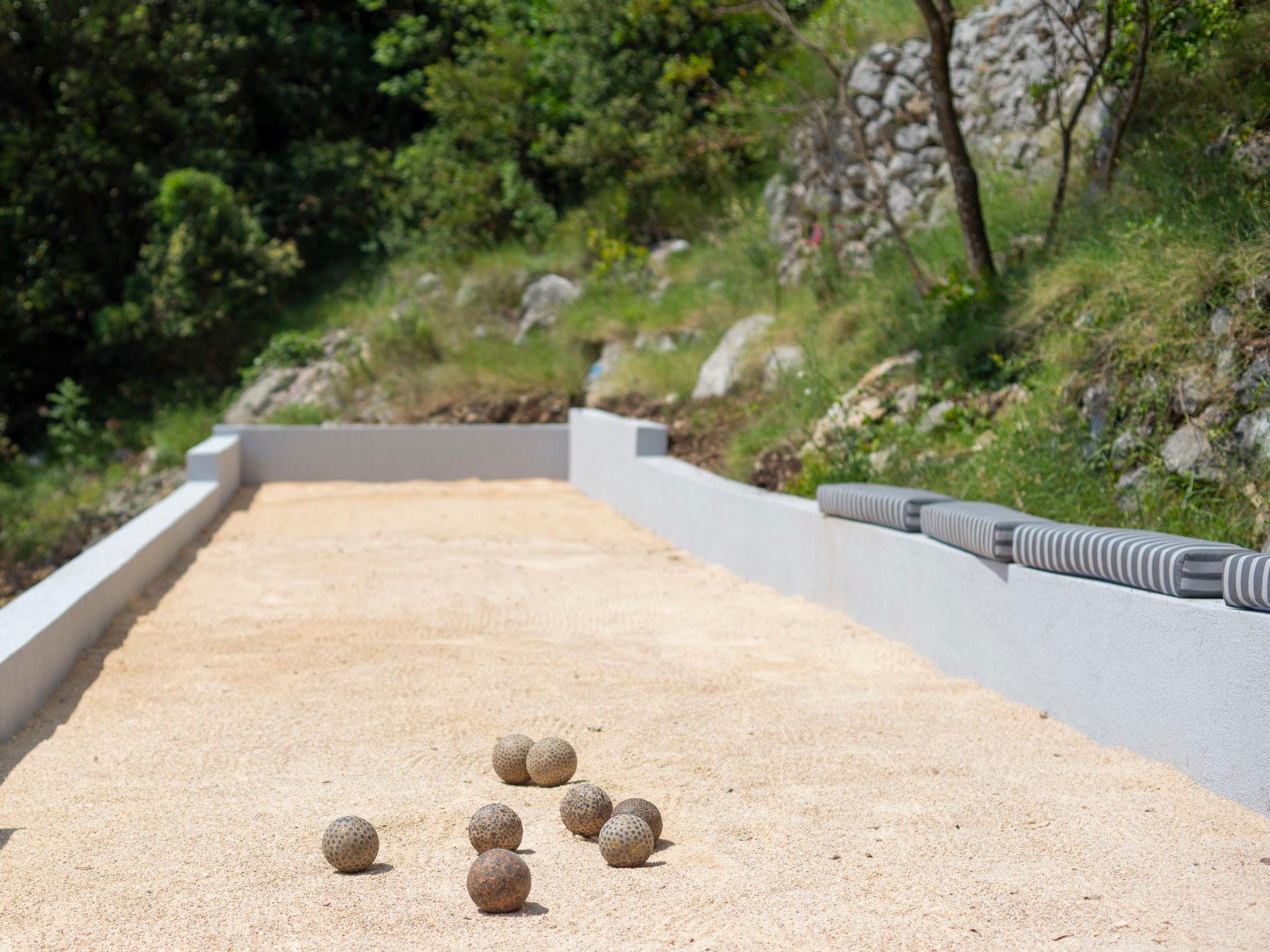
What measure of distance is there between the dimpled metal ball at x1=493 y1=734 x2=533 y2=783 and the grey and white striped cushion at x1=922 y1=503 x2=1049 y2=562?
206cm

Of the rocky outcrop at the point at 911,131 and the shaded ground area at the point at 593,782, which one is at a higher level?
the rocky outcrop at the point at 911,131

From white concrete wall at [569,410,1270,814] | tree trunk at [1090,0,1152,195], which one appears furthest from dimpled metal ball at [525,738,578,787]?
tree trunk at [1090,0,1152,195]

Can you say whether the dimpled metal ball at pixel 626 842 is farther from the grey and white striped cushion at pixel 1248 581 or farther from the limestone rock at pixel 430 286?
the limestone rock at pixel 430 286

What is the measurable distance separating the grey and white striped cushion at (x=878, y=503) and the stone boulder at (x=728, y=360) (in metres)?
4.95

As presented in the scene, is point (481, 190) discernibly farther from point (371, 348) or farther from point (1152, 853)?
point (1152, 853)

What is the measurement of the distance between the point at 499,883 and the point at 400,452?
1085cm

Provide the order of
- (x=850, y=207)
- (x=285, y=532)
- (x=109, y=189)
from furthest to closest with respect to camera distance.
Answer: (x=109, y=189), (x=850, y=207), (x=285, y=532)

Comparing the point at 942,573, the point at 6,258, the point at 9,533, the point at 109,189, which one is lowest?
the point at 9,533

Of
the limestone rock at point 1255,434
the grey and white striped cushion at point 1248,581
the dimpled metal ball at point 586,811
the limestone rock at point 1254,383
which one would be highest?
the limestone rock at point 1254,383

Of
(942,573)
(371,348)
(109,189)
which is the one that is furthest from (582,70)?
(942,573)

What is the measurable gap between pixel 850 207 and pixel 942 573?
7703 millimetres

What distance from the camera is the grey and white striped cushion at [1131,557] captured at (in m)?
3.62

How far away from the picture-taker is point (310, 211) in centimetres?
1942

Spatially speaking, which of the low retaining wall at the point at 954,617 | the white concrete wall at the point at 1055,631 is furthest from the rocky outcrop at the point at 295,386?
the white concrete wall at the point at 1055,631
